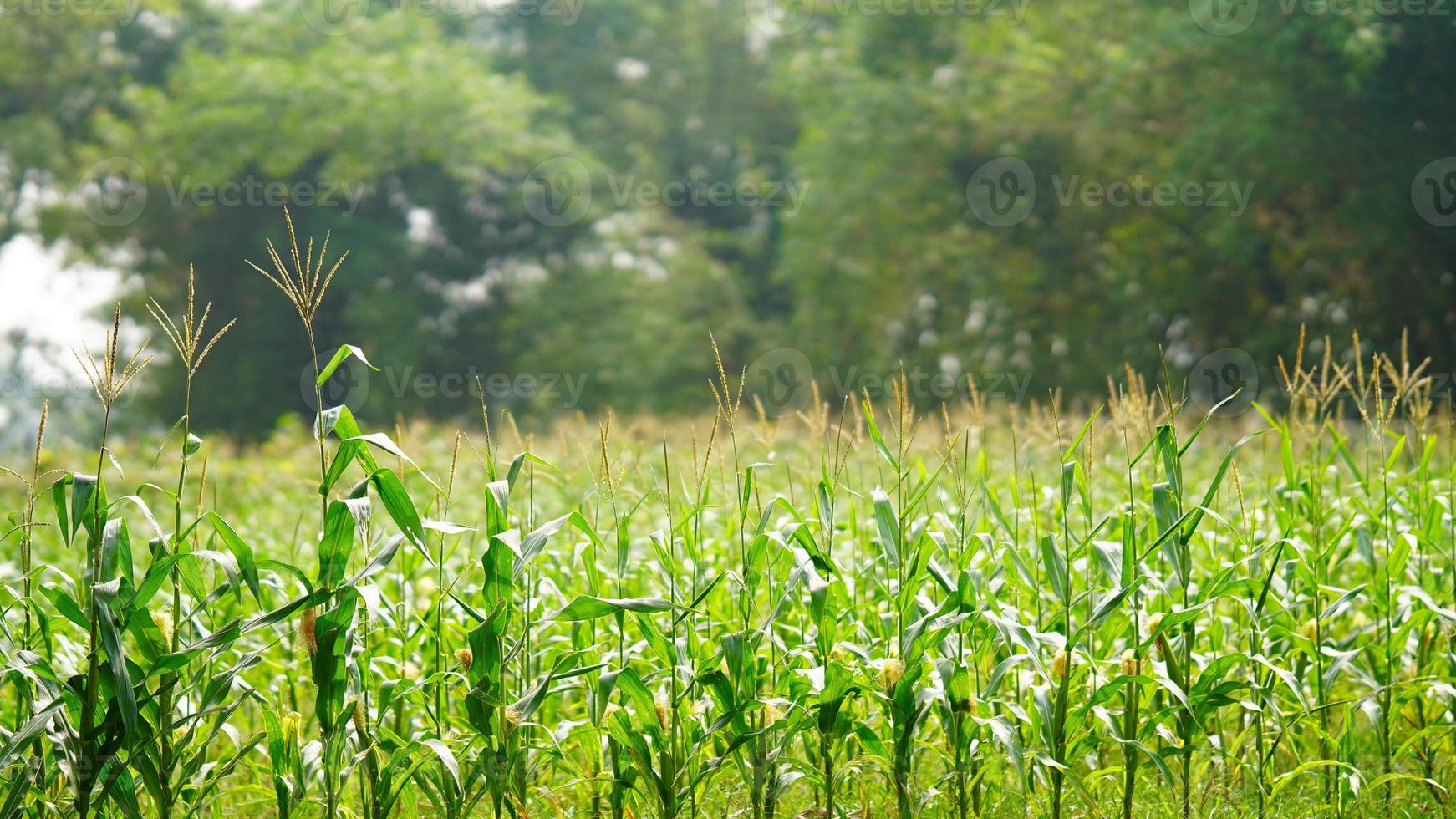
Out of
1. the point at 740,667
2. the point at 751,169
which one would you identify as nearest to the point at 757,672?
the point at 740,667

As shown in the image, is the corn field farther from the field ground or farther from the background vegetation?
the background vegetation

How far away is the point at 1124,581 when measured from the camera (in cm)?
289

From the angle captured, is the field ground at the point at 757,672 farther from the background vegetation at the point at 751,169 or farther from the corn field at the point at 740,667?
the background vegetation at the point at 751,169

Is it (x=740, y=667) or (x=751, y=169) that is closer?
(x=740, y=667)

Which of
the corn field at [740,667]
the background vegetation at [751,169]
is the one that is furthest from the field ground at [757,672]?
the background vegetation at [751,169]

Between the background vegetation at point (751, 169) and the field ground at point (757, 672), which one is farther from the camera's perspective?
the background vegetation at point (751, 169)

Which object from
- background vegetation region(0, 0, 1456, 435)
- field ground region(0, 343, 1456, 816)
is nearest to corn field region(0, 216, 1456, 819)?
field ground region(0, 343, 1456, 816)

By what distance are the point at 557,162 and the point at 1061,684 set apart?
22.7m

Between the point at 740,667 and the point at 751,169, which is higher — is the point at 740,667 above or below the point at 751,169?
above

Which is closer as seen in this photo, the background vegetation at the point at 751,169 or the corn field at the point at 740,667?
the corn field at the point at 740,667

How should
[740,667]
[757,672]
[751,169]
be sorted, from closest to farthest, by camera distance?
[740,667]
[757,672]
[751,169]

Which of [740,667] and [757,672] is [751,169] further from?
[740,667]

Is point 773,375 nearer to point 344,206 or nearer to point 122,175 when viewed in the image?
point 344,206

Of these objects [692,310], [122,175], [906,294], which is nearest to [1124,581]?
[906,294]
